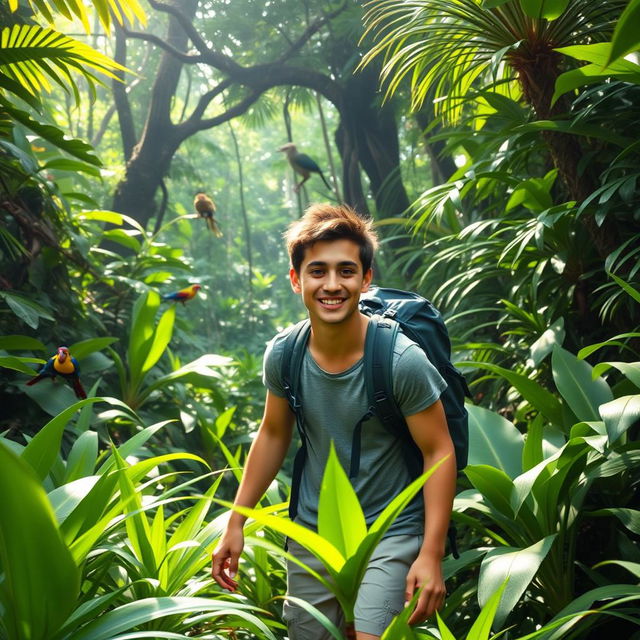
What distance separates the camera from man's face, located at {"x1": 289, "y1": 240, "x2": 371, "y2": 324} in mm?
Answer: 1591

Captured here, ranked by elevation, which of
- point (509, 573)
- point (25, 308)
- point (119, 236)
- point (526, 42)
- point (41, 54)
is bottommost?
point (509, 573)

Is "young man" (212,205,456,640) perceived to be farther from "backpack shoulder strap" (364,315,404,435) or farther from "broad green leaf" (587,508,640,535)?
"broad green leaf" (587,508,640,535)

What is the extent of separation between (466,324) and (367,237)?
7.17 ft

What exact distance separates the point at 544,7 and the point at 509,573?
1589mm

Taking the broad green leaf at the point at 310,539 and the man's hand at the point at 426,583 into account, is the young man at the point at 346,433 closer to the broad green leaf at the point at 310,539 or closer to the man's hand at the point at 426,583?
the man's hand at the point at 426,583

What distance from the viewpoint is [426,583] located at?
135 cm

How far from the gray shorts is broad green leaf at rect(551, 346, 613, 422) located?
77 centimetres

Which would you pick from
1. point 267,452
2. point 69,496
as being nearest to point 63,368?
point 69,496

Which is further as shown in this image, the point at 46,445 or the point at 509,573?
the point at 46,445

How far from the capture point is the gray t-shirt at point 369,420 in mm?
1519

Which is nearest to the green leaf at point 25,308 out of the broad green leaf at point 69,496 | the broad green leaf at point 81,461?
the broad green leaf at point 81,461

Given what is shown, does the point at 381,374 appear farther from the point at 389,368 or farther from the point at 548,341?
the point at 548,341

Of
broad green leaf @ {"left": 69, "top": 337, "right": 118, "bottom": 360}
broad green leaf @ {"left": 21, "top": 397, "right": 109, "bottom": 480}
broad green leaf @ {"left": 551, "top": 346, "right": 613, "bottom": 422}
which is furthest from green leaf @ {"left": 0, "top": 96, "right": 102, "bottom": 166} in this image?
broad green leaf @ {"left": 551, "top": 346, "right": 613, "bottom": 422}

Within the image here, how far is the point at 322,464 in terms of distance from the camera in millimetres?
1690
